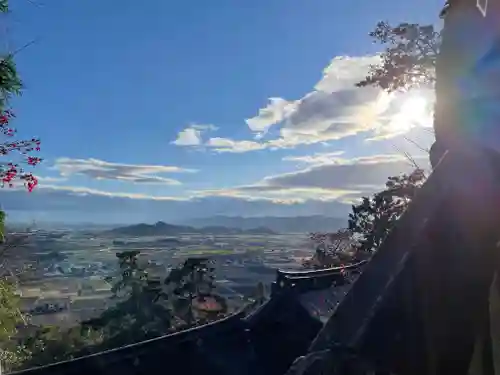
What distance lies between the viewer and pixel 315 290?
19.4 feet

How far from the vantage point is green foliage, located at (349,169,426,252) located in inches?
595

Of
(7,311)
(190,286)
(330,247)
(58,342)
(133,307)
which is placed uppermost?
(7,311)

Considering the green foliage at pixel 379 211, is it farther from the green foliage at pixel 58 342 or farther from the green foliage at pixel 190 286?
the green foliage at pixel 58 342

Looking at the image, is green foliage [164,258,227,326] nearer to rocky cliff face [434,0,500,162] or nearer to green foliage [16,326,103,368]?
green foliage [16,326,103,368]

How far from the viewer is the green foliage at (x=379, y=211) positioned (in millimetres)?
15105

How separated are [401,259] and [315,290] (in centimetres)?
467

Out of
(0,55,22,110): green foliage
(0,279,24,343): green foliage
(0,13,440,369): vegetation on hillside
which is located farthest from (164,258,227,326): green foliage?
(0,55,22,110): green foliage

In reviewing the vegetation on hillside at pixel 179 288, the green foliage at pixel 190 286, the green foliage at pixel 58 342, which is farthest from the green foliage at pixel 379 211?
the green foliage at pixel 58 342

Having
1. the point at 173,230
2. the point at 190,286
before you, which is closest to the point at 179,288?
the point at 190,286

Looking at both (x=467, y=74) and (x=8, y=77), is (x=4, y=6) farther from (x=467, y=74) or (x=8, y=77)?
(x=467, y=74)

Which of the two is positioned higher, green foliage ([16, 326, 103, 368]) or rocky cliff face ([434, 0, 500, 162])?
rocky cliff face ([434, 0, 500, 162])

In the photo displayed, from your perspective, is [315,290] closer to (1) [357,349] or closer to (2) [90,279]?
(1) [357,349]

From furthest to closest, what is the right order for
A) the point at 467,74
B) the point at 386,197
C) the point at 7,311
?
the point at 386,197
the point at 7,311
the point at 467,74

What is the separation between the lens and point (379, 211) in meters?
17.8
